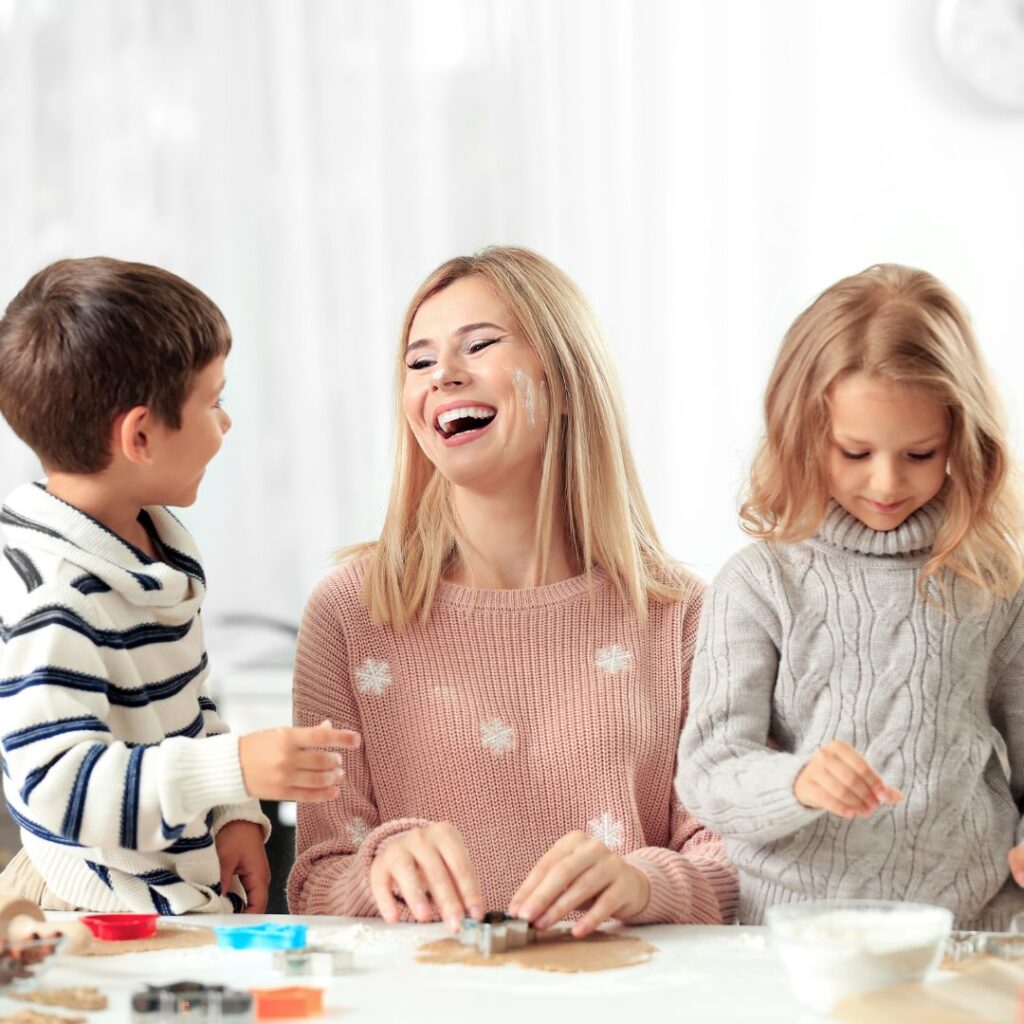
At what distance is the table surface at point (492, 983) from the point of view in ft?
3.38

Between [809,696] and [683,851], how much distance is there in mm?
290

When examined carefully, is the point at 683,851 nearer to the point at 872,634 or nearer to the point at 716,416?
the point at 872,634

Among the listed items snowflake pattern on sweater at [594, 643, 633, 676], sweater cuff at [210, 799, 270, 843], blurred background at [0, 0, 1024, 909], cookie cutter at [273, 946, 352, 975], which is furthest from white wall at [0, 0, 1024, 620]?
cookie cutter at [273, 946, 352, 975]

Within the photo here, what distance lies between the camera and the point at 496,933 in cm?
118

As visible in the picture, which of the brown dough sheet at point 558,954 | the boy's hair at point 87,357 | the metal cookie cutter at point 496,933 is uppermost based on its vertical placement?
the boy's hair at point 87,357

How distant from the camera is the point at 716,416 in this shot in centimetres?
319

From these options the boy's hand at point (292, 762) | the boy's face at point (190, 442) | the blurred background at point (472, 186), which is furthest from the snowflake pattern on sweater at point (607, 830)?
the blurred background at point (472, 186)

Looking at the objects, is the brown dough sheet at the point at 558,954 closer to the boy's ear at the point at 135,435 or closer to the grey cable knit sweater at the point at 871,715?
the grey cable knit sweater at the point at 871,715

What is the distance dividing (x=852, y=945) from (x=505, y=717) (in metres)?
0.67

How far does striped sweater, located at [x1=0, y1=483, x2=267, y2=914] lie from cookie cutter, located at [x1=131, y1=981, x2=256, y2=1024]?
0.87 ft

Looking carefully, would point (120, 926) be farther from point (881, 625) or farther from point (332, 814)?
point (881, 625)

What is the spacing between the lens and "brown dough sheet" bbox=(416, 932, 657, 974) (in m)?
1.15

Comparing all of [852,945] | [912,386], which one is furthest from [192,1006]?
[912,386]

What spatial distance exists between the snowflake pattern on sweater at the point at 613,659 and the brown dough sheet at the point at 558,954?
418 millimetres
